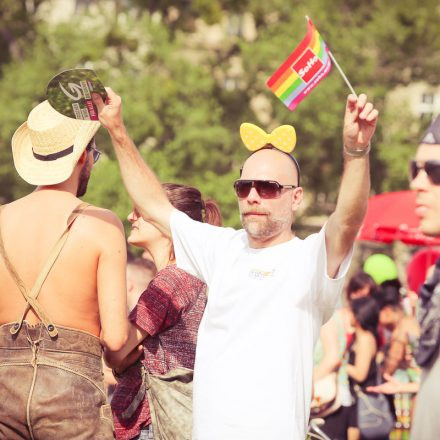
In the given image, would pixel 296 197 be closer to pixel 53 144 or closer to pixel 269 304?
pixel 269 304

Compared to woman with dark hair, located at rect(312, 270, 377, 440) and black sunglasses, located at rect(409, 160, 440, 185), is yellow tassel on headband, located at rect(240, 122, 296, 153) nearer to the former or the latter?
black sunglasses, located at rect(409, 160, 440, 185)

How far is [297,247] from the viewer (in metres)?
4.15

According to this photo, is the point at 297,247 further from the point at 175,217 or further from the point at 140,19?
the point at 140,19

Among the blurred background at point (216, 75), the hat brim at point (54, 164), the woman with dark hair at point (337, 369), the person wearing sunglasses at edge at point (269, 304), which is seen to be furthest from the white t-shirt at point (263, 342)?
the blurred background at point (216, 75)

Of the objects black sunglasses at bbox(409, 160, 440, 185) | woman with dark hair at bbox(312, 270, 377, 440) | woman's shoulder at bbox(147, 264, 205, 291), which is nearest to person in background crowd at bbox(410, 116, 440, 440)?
black sunglasses at bbox(409, 160, 440, 185)

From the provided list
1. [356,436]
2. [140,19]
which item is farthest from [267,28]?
[356,436]

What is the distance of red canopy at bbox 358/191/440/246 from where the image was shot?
1367 centimetres

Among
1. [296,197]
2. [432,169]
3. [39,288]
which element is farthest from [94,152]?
[432,169]

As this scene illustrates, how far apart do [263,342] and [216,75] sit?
2791 cm

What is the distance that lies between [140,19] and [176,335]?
26177mm

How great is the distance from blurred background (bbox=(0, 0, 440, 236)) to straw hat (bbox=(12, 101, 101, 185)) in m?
21.1

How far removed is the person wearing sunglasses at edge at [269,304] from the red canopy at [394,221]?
9.25 m

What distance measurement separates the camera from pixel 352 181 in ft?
12.1

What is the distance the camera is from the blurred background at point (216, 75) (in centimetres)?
2772
